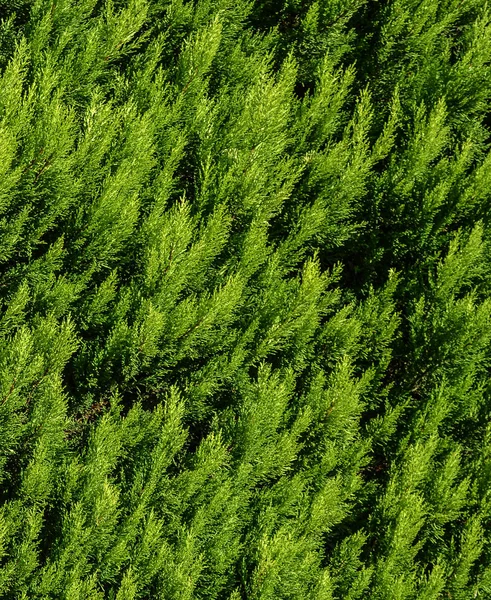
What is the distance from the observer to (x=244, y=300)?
4.57 metres

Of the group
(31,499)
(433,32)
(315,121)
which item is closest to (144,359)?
(31,499)

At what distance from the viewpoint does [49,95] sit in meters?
4.29

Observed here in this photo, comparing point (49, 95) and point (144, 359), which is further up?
point (49, 95)

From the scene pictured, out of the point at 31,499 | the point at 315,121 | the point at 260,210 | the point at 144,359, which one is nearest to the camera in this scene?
the point at 31,499

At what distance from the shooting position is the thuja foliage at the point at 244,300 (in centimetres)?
403

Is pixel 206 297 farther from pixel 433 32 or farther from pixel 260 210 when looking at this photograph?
pixel 433 32

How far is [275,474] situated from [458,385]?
1.32m

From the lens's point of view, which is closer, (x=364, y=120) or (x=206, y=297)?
(x=206, y=297)

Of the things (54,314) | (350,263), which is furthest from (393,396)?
(54,314)

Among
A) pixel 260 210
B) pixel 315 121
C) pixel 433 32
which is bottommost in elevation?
pixel 260 210

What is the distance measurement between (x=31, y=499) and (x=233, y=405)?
1.24 metres

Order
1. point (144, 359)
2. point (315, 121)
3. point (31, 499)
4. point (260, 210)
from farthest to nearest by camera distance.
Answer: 1. point (315, 121)
2. point (260, 210)
3. point (144, 359)
4. point (31, 499)

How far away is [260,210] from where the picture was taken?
15.1 feet

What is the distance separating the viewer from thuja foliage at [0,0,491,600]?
4.03 meters
